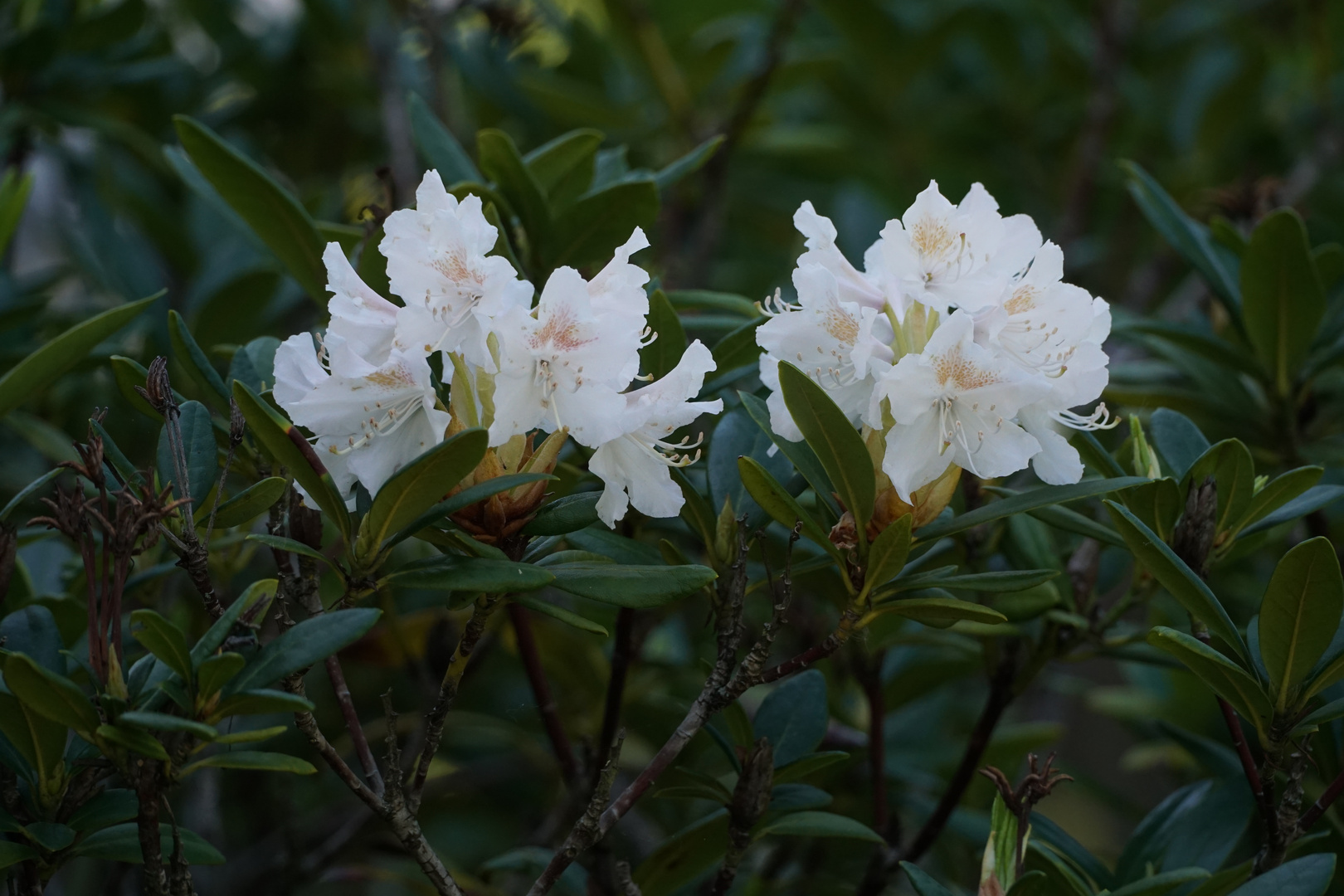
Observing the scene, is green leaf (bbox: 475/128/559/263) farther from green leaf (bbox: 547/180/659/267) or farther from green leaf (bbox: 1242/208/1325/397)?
green leaf (bbox: 1242/208/1325/397)

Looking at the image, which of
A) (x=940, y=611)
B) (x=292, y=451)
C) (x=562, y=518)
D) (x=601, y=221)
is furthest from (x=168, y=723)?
(x=601, y=221)

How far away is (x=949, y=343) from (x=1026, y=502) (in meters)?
0.14

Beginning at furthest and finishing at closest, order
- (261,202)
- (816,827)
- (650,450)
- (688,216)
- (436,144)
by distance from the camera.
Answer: (688,216), (436,144), (261,202), (816,827), (650,450)

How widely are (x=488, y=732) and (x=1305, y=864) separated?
135 cm

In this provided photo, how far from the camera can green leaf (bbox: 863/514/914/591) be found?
34.9 inches

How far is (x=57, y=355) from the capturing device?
107 centimetres

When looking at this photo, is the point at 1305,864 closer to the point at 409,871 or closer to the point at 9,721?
the point at 9,721

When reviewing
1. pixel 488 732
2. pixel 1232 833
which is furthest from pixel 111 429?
pixel 1232 833

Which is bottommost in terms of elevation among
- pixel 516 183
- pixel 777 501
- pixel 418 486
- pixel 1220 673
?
pixel 1220 673

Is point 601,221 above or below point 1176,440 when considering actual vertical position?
above

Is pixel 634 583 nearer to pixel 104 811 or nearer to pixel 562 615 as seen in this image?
pixel 562 615

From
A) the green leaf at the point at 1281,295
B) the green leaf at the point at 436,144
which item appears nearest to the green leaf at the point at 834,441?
the green leaf at the point at 436,144

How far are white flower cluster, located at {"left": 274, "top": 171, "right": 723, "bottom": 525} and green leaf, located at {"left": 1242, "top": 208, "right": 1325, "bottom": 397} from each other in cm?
74

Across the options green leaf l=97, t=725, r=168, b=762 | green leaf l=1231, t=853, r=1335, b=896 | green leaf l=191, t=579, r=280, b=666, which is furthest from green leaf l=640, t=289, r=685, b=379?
green leaf l=1231, t=853, r=1335, b=896
